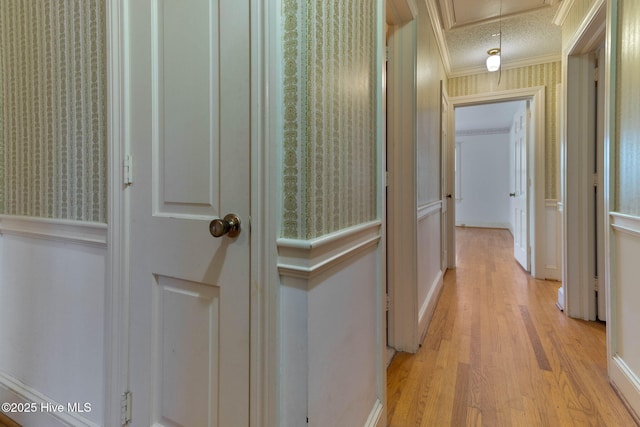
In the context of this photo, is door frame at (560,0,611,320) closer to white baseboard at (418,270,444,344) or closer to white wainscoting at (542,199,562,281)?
white baseboard at (418,270,444,344)

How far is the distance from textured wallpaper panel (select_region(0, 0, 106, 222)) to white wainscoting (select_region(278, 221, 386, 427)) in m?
0.85

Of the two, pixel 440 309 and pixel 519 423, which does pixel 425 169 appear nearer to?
pixel 440 309

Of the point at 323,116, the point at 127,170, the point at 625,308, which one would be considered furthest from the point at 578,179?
the point at 127,170

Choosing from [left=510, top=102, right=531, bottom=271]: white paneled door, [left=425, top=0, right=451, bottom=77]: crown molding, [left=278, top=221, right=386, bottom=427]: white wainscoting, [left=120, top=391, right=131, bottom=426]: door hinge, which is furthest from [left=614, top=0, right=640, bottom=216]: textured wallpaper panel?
[left=510, top=102, right=531, bottom=271]: white paneled door

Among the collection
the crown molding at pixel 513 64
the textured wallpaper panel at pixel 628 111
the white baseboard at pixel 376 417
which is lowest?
the white baseboard at pixel 376 417

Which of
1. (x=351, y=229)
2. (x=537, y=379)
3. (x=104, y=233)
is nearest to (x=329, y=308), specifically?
(x=351, y=229)

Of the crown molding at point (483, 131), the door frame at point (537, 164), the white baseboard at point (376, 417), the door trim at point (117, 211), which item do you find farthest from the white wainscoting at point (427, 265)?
the crown molding at point (483, 131)

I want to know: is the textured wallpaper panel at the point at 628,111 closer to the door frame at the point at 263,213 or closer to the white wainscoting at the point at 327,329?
the white wainscoting at the point at 327,329

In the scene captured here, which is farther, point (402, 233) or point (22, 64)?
point (402, 233)

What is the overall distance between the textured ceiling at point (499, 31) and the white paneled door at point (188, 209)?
7.31 feet

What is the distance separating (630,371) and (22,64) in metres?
3.06

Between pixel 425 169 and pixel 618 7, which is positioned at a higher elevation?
pixel 618 7

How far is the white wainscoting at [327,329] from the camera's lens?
79cm

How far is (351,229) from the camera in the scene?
3.28 ft
